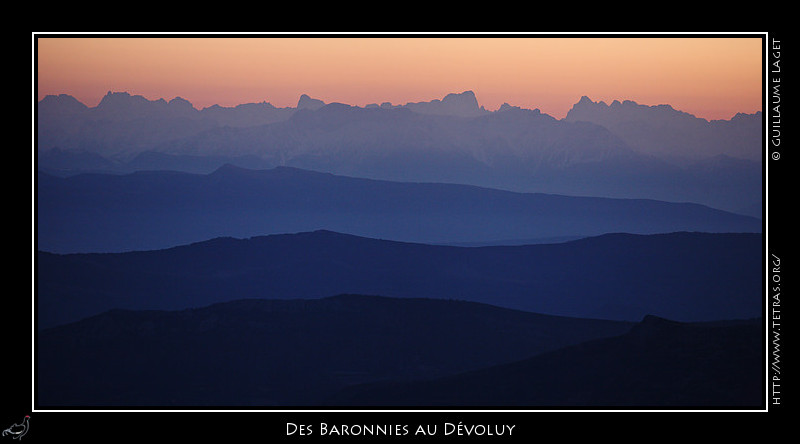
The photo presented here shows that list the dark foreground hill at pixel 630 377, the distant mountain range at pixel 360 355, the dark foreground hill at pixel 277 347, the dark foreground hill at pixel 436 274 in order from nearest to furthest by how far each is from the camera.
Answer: the dark foreground hill at pixel 630 377 → the distant mountain range at pixel 360 355 → the dark foreground hill at pixel 277 347 → the dark foreground hill at pixel 436 274

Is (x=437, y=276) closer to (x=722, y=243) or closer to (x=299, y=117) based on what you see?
(x=299, y=117)

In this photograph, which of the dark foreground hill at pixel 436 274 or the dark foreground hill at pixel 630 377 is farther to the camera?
the dark foreground hill at pixel 436 274

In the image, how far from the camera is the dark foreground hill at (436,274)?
88.3ft

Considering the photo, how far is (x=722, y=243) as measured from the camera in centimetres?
2775

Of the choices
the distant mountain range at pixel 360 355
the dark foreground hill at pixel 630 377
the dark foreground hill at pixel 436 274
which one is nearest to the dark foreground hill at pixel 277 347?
the distant mountain range at pixel 360 355

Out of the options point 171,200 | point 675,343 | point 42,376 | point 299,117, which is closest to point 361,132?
point 299,117

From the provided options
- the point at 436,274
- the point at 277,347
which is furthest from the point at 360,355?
the point at 436,274

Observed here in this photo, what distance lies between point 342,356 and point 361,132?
898 cm

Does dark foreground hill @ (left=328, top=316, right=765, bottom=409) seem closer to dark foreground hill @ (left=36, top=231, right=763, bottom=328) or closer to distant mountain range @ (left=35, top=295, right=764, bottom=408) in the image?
distant mountain range @ (left=35, top=295, right=764, bottom=408)

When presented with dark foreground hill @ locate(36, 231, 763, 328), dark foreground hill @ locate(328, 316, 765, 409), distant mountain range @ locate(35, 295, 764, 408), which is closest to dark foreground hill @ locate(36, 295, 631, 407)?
distant mountain range @ locate(35, 295, 764, 408)

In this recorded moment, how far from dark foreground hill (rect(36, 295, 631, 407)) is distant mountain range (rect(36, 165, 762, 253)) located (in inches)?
143

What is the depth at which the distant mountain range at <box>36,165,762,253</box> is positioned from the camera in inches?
1012

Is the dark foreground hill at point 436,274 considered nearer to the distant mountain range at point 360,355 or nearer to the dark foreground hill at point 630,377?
the distant mountain range at point 360,355

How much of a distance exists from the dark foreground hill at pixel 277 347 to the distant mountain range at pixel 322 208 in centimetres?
362
